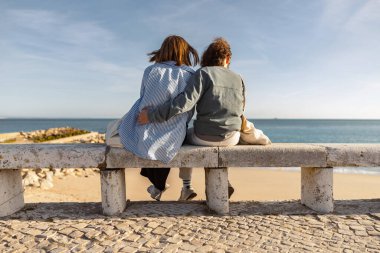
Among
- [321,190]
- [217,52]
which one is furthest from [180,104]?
[321,190]

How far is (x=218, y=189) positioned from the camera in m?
3.37

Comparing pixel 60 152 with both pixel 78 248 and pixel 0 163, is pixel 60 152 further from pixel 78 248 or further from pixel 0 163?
pixel 78 248

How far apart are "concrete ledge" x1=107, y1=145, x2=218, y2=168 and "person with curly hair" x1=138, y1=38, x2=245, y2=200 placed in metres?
0.14

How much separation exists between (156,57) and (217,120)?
3.26ft

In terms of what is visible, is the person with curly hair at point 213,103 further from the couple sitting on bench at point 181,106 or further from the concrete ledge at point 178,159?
the concrete ledge at point 178,159

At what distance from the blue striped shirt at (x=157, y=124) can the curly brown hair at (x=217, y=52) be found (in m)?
0.32

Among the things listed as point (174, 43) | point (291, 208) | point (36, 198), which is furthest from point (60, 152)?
point (36, 198)

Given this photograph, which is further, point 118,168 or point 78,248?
point 118,168

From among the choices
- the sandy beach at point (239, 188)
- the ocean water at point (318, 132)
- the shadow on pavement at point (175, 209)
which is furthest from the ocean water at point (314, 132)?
the shadow on pavement at point (175, 209)

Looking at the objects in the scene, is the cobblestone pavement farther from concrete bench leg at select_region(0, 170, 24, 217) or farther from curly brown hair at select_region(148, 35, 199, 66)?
curly brown hair at select_region(148, 35, 199, 66)

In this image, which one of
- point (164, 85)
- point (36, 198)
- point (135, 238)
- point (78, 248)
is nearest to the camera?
point (78, 248)

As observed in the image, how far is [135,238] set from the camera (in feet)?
9.23

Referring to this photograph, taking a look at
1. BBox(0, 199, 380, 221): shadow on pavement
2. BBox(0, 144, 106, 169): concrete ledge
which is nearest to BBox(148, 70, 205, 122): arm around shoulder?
BBox(0, 144, 106, 169): concrete ledge

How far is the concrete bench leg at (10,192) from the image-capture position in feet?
11.0
